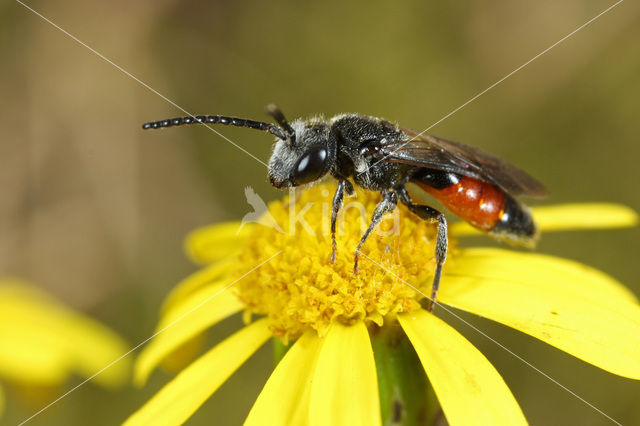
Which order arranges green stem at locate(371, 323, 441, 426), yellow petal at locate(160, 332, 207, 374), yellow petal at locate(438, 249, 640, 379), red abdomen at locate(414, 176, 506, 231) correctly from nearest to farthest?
yellow petal at locate(438, 249, 640, 379), green stem at locate(371, 323, 441, 426), red abdomen at locate(414, 176, 506, 231), yellow petal at locate(160, 332, 207, 374)

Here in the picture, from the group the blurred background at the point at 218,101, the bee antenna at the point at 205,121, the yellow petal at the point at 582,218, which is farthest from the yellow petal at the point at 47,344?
the yellow petal at the point at 582,218

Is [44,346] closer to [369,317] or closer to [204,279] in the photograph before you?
[204,279]

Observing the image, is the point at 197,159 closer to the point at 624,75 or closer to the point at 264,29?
the point at 264,29

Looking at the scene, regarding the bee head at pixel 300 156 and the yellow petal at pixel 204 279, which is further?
the yellow petal at pixel 204 279

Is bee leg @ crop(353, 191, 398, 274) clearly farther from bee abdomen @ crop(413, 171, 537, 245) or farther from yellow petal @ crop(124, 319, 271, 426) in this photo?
yellow petal @ crop(124, 319, 271, 426)

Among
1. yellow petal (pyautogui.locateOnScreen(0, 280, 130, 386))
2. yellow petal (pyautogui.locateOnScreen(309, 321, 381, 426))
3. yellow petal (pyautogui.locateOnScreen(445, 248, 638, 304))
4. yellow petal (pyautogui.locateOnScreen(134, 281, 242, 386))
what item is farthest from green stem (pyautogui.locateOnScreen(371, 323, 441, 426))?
yellow petal (pyautogui.locateOnScreen(0, 280, 130, 386))

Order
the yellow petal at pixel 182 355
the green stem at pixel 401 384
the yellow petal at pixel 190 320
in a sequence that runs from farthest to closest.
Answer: the yellow petal at pixel 182 355 → the yellow petal at pixel 190 320 → the green stem at pixel 401 384

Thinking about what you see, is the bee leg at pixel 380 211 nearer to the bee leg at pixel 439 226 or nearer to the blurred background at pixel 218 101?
the bee leg at pixel 439 226
